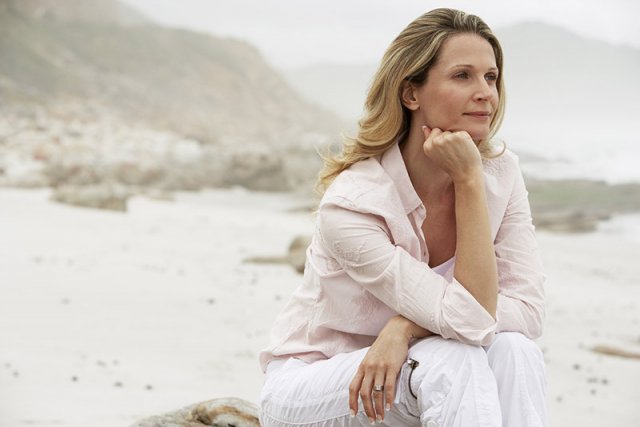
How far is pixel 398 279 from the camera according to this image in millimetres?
2232

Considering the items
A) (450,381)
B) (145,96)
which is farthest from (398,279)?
(145,96)

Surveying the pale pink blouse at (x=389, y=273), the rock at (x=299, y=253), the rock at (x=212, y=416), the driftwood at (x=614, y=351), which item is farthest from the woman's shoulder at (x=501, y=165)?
the rock at (x=299, y=253)

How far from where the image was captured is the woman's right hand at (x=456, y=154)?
2.32 m

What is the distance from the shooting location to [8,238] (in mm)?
8352

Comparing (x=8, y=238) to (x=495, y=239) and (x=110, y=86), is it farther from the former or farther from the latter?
(x=110, y=86)

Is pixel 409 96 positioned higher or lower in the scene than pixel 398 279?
higher

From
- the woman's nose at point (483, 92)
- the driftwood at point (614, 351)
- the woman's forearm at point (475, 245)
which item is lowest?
the driftwood at point (614, 351)

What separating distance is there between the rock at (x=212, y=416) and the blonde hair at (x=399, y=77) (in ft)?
2.68

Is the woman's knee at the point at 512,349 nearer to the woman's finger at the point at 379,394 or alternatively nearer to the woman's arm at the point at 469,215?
the woman's arm at the point at 469,215

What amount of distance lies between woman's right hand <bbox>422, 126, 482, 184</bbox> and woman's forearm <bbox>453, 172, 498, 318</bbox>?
0.06ft

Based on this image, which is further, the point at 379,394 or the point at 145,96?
the point at 145,96

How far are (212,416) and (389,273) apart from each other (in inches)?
36.9

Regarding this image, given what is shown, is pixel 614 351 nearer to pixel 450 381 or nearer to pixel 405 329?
pixel 405 329

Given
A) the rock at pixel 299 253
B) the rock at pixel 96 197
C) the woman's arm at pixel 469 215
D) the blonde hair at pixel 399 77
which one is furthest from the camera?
the rock at pixel 96 197
